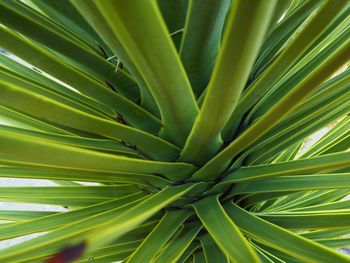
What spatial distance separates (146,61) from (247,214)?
26cm

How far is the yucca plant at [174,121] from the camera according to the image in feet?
0.85

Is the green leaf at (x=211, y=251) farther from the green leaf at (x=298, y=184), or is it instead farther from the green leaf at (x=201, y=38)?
the green leaf at (x=201, y=38)

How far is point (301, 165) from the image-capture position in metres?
0.42

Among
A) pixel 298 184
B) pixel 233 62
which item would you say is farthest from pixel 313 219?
pixel 233 62

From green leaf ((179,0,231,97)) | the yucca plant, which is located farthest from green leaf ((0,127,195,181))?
green leaf ((179,0,231,97))

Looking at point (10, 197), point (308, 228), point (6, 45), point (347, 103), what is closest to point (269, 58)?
point (347, 103)

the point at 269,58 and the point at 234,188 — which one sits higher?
the point at 269,58

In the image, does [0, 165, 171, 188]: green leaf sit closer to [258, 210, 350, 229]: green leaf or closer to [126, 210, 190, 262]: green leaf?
[126, 210, 190, 262]: green leaf

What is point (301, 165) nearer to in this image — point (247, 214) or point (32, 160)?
point (247, 214)

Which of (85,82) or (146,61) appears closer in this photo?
(146,61)

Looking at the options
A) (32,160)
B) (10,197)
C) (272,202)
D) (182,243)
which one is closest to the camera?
(32,160)

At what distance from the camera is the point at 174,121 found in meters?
0.41

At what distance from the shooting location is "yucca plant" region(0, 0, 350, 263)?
26 cm

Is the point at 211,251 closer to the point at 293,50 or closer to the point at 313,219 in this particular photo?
the point at 313,219
